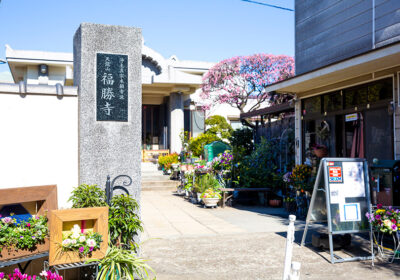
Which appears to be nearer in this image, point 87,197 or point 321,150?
point 87,197

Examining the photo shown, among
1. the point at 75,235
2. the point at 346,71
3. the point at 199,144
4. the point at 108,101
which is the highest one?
the point at 346,71

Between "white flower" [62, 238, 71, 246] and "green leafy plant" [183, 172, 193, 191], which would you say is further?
"green leafy plant" [183, 172, 193, 191]

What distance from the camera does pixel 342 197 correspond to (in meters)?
6.11

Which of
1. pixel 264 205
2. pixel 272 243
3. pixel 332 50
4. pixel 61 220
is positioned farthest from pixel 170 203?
pixel 61 220

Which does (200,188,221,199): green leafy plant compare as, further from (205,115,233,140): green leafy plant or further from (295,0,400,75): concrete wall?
(205,115,233,140): green leafy plant

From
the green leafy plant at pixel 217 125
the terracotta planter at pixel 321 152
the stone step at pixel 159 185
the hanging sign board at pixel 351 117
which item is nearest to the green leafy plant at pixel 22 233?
the hanging sign board at pixel 351 117

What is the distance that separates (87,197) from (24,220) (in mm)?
834

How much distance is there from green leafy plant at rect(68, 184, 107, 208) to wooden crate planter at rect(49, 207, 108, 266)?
0.59 meters

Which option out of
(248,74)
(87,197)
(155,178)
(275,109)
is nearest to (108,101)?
(87,197)

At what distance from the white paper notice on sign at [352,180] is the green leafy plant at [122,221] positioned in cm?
346

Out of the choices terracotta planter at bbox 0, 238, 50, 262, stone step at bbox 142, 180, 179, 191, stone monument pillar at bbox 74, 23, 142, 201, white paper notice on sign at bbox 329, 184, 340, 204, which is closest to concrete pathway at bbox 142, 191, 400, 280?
white paper notice on sign at bbox 329, 184, 340, 204

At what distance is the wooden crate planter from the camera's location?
12.0 feet

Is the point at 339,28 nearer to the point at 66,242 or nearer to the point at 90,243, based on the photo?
the point at 90,243

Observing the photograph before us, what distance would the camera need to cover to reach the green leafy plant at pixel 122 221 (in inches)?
181
